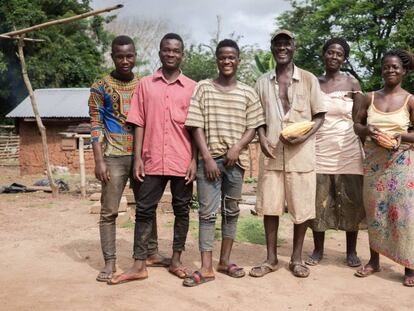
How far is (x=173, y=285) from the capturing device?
347 cm

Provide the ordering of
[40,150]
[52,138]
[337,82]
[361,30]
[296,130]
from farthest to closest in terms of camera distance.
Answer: [361,30] < [52,138] < [40,150] < [337,82] < [296,130]

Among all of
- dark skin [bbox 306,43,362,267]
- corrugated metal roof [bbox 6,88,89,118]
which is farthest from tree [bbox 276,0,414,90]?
dark skin [bbox 306,43,362,267]

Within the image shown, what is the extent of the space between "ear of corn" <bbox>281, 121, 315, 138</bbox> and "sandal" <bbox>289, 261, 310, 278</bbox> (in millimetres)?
1120

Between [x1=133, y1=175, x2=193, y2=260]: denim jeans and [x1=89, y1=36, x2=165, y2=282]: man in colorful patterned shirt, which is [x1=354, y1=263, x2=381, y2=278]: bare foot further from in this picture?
[x1=89, y1=36, x2=165, y2=282]: man in colorful patterned shirt

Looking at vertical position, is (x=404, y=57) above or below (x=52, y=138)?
above

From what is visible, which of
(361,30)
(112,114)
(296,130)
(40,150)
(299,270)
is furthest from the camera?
(361,30)

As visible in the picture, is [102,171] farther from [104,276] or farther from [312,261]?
[312,261]

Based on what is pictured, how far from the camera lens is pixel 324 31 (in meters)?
21.1

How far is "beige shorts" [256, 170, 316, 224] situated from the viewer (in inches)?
146

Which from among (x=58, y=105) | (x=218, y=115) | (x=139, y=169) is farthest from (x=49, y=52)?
(x=218, y=115)

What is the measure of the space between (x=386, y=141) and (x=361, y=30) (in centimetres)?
1867

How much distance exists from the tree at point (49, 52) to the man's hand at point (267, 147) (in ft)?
61.8

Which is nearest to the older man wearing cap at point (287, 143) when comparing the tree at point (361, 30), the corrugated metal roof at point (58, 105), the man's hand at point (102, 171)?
the man's hand at point (102, 171)

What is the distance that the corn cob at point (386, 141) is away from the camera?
350cm
